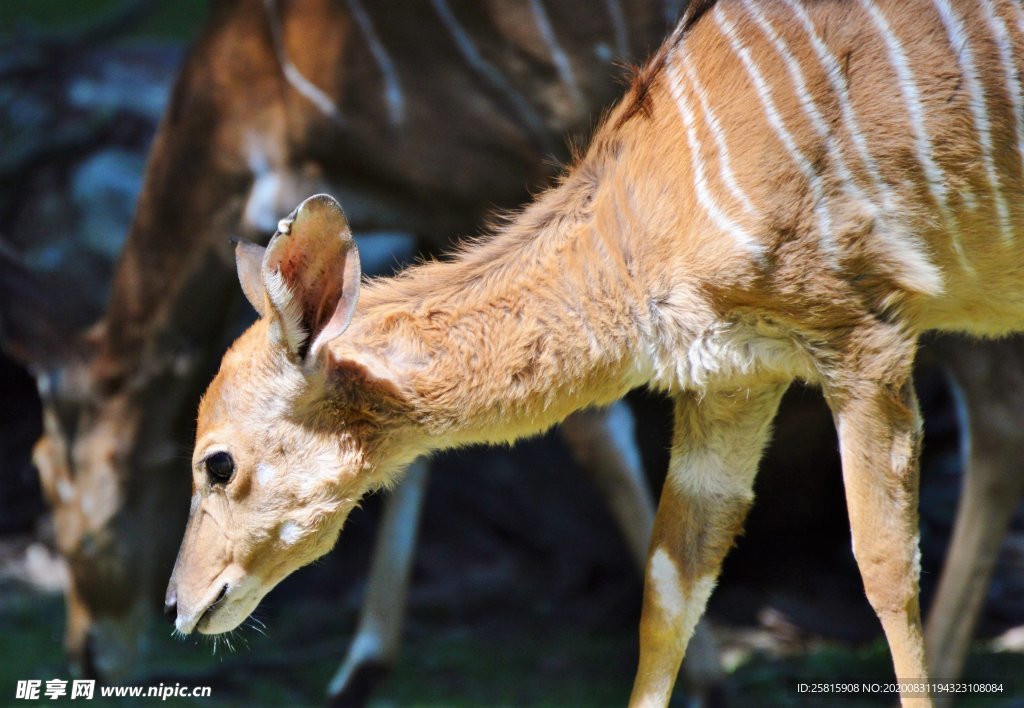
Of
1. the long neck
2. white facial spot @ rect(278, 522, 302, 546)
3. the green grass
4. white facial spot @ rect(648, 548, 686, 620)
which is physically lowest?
the green grass

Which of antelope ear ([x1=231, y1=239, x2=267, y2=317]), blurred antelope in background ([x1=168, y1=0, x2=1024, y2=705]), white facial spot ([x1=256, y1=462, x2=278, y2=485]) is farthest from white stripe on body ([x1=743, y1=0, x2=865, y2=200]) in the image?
white facial spot ([x1=256, y1=462, x2=278, y2=485])

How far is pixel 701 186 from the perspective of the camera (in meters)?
2.77

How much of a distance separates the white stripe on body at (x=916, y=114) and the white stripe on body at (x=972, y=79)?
0.11 metres

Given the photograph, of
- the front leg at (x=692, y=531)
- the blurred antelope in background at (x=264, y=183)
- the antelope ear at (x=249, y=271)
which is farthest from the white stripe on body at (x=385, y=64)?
the front leg at (x=692, y=531)

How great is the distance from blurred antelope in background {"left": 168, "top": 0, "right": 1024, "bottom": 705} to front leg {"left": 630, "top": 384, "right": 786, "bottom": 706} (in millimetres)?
211

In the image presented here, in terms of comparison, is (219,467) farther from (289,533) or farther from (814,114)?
(814,114)

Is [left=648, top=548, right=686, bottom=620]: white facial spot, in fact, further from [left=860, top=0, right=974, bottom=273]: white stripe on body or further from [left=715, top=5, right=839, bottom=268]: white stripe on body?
[left=860, top=0, right=974, bottom=273]: white stripe on body

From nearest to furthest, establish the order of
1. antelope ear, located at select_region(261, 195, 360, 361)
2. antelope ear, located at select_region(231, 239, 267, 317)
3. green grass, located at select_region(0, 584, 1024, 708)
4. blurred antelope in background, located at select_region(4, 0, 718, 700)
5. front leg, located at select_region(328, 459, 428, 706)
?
antelope ear, located at select_region(261, 195, 360, 361) < antelope ear, located at select_region(231, 239, 267, 317) < blurred antelope in background, located at select_region(4, 0, 718, 700) < green grass, located at select_region(0, 584, 1024, 708) < front leg, located at select_region(328, 459, 428, 706)

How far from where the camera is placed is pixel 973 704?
403 centimetres

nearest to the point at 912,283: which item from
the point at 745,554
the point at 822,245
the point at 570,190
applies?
the point at 822,245

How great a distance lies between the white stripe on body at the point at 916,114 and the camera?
2746mm

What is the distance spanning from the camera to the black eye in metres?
2.80

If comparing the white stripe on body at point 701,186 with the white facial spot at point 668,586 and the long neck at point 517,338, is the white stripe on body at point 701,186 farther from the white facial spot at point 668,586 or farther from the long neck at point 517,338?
the white facial spot at point 668,586

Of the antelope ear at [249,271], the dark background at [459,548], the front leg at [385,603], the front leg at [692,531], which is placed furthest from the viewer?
the dark background at [459,548]
